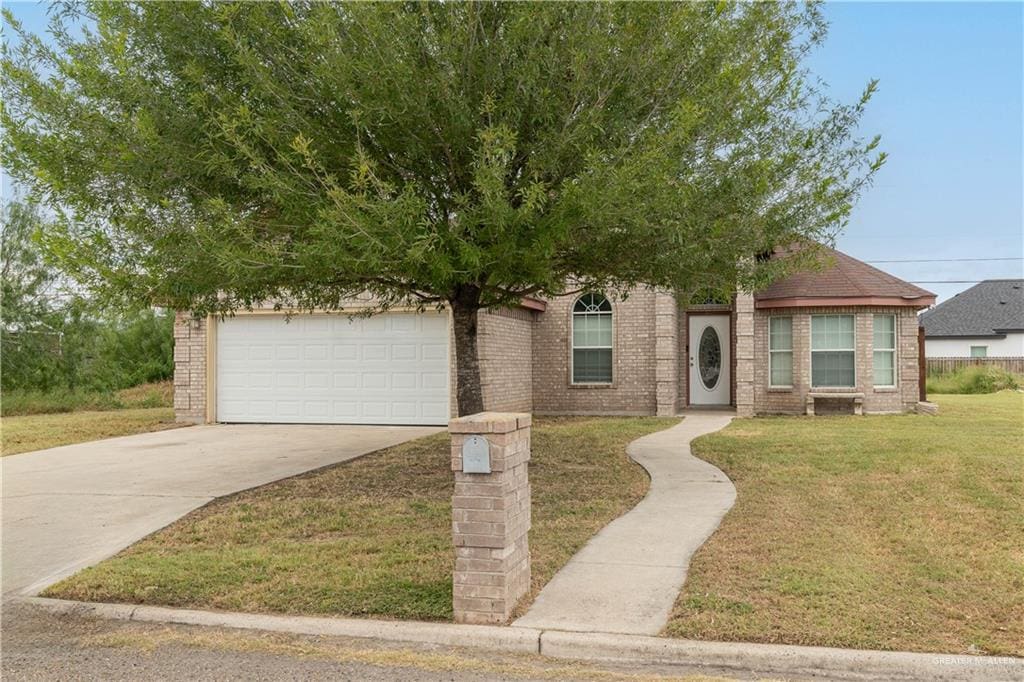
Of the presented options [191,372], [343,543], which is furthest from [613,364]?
[343,543]

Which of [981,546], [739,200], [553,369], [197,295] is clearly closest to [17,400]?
[553,369]

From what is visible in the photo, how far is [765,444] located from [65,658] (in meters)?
10.6

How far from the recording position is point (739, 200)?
8383 mm

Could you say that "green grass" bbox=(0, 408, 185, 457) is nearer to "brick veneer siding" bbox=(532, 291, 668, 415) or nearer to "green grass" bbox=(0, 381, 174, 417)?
"green grass" bbox=(0, 381, 174, 417)

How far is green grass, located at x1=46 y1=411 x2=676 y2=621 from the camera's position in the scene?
563cm

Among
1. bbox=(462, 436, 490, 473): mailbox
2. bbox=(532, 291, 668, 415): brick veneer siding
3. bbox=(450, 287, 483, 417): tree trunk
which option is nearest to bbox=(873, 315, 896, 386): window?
bbox=(532, 291, 668, 415): brick veneer siding

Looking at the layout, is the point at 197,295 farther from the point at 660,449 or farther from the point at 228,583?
the point at 660,449

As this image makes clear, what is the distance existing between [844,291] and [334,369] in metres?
11.3

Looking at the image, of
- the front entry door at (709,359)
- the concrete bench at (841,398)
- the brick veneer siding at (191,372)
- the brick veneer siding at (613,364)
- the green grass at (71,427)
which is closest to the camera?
the green grass at (71,427)

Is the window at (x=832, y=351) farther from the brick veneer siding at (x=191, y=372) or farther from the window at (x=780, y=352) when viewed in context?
the brick veneer siding at (x=191, y=372)

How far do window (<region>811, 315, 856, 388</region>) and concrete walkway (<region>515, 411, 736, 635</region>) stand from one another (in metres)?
9.24

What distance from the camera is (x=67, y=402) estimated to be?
21078 mm

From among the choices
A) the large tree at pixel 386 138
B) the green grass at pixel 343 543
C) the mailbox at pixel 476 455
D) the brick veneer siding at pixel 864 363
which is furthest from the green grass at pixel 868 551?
the brick veneer siding at pixel 864 363

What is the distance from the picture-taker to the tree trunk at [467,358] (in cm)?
1008
